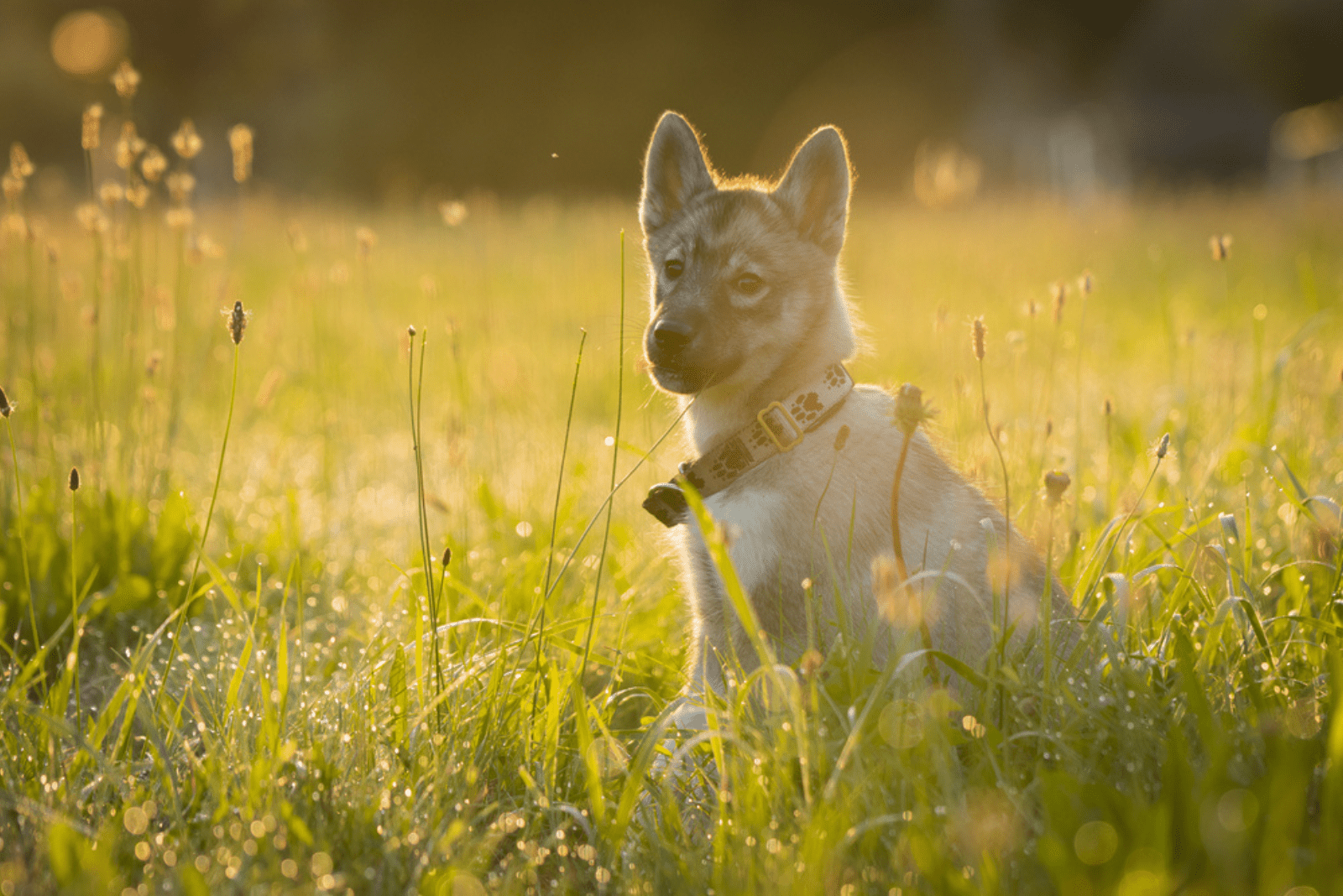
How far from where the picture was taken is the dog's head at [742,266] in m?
2.63

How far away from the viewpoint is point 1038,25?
27672 millimetres

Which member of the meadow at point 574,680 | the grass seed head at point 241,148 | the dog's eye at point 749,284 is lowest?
the meadow at point 574,680

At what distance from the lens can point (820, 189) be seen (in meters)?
2.92

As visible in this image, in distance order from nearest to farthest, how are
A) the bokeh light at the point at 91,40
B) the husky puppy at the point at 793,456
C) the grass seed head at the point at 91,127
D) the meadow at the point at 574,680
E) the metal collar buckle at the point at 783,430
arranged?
the meadow at the point at 574,680 < the husky puppy at the point at 793,456 < the metal collar buckle at the point at 783,430 < the grass seed head at the point at 91,127 < the bokeh light at the point at 91,40

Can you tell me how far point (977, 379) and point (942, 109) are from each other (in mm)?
30992

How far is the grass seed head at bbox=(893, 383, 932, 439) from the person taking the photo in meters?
1.64

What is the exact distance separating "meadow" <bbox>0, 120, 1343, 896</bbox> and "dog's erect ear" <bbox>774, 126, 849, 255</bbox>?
0.46 meters

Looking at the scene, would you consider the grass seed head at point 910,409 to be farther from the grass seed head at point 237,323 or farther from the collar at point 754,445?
the grass seed head at point 237,323

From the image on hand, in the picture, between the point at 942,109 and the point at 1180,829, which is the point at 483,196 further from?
the point at 942,109

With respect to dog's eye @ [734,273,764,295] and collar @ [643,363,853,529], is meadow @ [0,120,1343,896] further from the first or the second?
dog's eye @ [734,273,764,295]

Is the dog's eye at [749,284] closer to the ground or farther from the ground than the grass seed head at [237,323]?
farther from the ground

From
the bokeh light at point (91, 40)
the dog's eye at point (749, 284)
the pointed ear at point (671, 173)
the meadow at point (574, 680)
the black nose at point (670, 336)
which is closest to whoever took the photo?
the meadow at point (574, 680)

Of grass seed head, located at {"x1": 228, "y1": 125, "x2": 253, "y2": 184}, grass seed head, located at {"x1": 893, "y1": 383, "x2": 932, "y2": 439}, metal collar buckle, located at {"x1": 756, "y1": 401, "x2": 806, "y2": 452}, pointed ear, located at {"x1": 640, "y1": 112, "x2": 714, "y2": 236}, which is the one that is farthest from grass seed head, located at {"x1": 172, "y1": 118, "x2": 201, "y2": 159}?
grass seed head, located at {"x1": 893, "y1": 383, "x2": 932, "y2": 439}

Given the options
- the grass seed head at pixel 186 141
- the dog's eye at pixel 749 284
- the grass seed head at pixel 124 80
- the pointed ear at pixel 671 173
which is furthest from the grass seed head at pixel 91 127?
the dog's eye at pixel 749 284
